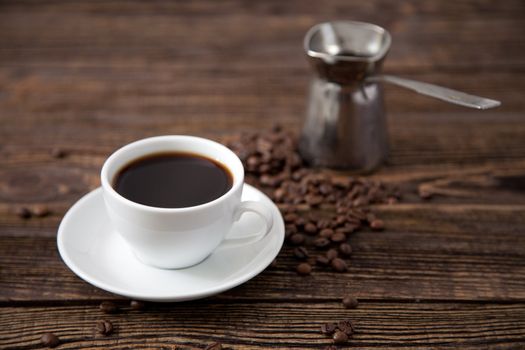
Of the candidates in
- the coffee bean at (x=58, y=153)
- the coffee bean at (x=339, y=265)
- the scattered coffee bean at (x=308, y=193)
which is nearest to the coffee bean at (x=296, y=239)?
the scattered coffee bean at (x=308, y=193)

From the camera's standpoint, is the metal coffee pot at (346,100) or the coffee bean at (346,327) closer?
the coffee bean at (346,327)

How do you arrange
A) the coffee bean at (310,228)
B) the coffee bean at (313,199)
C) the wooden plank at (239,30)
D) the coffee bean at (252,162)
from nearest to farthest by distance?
the coffee bean at (310,228) → the coffee bean at (313,199) → the coffee bean at (252,162) → the wooden plank at (239,30)

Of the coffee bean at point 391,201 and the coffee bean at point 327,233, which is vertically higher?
the coffee bean at point 327,233

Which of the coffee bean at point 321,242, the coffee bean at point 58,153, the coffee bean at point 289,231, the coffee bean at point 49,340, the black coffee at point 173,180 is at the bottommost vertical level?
the coffee bean at point 58,153

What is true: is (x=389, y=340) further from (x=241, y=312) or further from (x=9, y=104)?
(x=9, y=104)

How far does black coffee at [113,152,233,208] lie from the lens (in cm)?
112

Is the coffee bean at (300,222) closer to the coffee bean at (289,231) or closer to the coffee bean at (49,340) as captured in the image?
the coffee bean at (289,231)

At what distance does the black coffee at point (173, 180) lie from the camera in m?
1.12

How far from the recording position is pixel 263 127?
6.03 ft

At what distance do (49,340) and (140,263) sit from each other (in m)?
0.21

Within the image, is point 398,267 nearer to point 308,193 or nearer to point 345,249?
point 345,249

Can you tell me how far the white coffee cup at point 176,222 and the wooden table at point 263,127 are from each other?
0.10 metres

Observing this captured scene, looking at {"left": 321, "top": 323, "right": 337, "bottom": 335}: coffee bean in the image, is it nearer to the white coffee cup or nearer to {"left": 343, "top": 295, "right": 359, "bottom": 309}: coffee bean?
{"left": 343, "top": 295, "right": 359, "bottom": 309}: coffee bean

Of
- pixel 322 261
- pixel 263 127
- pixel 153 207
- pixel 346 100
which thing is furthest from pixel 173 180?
pixel 263 127
